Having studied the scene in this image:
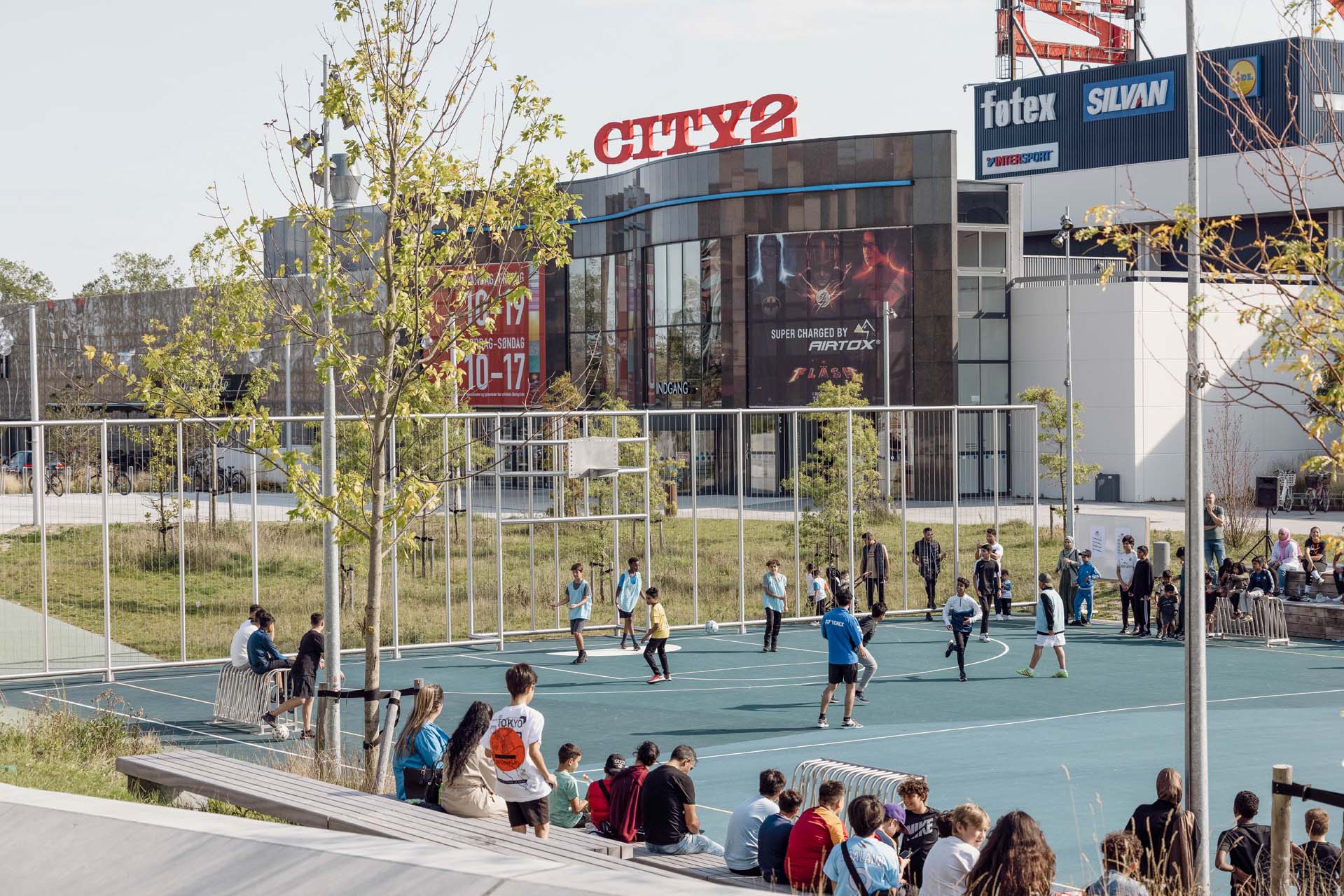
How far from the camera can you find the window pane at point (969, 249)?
5516cm

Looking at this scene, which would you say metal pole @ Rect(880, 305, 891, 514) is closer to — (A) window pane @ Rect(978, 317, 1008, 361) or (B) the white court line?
(A) window pane @ Rect(978, 317, 1008, 361)

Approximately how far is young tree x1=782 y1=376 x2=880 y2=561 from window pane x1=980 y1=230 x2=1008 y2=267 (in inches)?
900

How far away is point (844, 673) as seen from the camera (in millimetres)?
18969

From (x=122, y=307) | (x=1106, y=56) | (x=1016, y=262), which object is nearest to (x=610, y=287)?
(x=1016, y=262)

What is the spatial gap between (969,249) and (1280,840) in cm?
4819

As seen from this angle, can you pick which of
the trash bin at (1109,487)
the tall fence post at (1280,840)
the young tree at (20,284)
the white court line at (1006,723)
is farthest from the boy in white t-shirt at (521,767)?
the young tree at (20,284)

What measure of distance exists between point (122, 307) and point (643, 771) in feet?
216

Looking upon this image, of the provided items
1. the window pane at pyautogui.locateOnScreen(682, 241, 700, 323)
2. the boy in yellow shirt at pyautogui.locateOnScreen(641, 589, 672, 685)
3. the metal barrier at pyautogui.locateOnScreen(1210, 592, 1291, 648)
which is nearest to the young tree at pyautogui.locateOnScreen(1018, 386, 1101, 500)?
the window pane at pyautogui.locateOnScreen(682, 241, 700, 323)

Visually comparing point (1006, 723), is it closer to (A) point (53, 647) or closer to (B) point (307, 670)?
(B) point (307, 670)

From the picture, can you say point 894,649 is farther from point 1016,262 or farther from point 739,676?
point 1016,262

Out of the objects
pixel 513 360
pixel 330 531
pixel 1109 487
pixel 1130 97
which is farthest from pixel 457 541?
pixel 1130 97

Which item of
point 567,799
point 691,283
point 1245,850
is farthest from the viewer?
point 691,283

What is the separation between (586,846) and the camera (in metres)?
9.87

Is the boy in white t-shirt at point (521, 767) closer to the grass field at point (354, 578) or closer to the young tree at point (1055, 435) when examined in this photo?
the grass field at point (354, 578)
